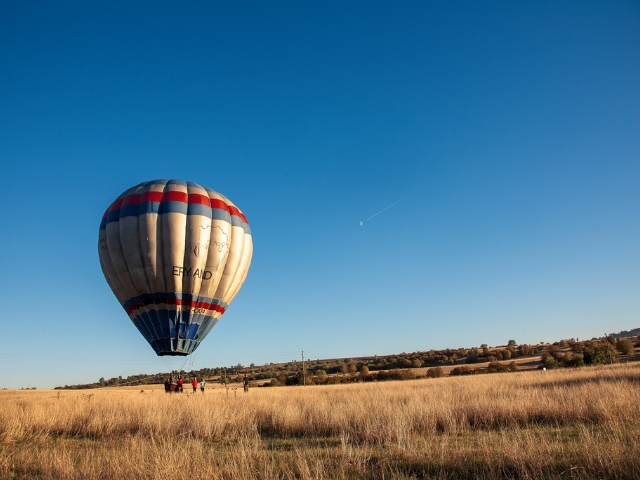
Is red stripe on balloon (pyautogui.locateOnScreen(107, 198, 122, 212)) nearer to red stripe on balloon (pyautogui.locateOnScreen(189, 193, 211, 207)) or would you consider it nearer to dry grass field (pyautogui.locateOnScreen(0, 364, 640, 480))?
red stripe on balloon (pyautogui.locateOnScreen(189, 193, 211, 207))

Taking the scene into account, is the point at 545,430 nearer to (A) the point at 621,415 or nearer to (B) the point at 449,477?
(A) the point at 621,415

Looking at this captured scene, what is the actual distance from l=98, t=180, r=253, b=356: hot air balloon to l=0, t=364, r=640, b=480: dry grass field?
5.22 meters

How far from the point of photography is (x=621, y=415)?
9.34 metres

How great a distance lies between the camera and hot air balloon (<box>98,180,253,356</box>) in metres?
19.6

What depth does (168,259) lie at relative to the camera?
1953cm

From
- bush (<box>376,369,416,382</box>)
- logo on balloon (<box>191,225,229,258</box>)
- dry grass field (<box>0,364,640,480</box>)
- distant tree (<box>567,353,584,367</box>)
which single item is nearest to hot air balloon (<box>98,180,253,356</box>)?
logo on balloon (<box>191,225,229,258</box>)

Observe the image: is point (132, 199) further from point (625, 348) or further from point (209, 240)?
point (625, 348)

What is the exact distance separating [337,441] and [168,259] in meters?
12.9

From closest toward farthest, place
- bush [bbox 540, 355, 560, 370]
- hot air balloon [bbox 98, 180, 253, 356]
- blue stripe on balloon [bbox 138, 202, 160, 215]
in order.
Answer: hot air balloon [bbox 98, 180, 253, 356]
blue stripe on balloon [bbox 138, 202, 160, 215]
bush [bbox 540, 355, 560, 370]

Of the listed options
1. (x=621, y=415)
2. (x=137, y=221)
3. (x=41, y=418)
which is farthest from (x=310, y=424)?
(x=137, y=221)

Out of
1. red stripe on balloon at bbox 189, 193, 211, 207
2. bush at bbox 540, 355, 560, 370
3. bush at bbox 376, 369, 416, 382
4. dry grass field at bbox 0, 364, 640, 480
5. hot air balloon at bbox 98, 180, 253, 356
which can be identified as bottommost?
bush at bbox 376, 369, 416, 382

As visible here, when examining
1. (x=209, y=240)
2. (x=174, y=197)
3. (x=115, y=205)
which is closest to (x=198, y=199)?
(x=174, y=197)

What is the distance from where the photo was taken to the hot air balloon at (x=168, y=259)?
19.6 meters

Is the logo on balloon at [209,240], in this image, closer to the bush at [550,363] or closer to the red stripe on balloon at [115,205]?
the red stripe on balloon at [115,205]
